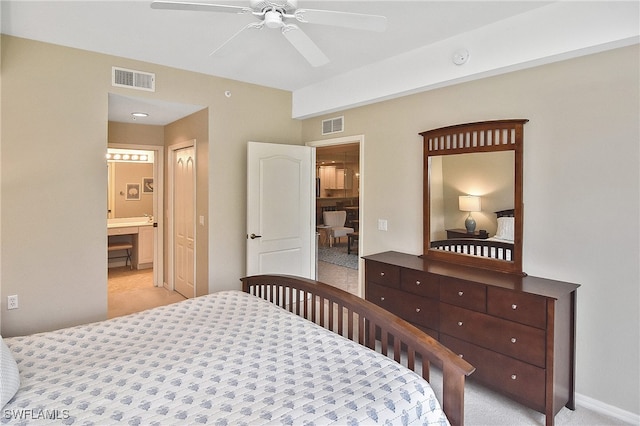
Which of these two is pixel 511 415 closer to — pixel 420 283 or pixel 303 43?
pixel 420 283

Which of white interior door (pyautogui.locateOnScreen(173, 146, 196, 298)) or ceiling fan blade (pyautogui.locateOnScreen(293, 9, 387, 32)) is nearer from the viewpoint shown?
ceiling fan blade (pyautogui.locateOnScreen(293, 9, 387, 32))

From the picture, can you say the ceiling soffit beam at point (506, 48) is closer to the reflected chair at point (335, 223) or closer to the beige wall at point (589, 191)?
the beige wall at point (589, 191)

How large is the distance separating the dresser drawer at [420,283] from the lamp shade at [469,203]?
0.67 metres

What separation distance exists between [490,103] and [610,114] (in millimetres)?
808

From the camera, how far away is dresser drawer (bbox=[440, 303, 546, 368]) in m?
2.25

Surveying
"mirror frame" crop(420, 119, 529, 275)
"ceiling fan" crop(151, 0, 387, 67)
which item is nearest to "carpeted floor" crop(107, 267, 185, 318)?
"mirror frame" crop(420, 119, 529, 275)

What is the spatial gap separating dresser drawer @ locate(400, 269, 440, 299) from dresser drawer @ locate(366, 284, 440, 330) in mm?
45

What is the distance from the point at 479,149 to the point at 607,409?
195cm

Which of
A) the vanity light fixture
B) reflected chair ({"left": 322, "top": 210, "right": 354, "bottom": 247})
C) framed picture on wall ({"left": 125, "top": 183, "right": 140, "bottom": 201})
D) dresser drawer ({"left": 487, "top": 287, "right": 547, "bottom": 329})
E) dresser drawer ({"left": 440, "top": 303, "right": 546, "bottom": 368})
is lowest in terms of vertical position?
dresser drawer ({"left": 440, "top": 303, "right": 546, "bottom": 368})

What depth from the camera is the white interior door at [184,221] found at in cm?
453

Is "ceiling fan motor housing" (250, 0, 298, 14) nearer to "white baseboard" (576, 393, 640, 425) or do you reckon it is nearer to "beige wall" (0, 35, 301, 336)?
"beige wall" (0, 35, 301, 336)

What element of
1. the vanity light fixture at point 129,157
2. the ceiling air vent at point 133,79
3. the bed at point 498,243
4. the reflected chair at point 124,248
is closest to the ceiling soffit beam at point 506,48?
the bed at point 498,243

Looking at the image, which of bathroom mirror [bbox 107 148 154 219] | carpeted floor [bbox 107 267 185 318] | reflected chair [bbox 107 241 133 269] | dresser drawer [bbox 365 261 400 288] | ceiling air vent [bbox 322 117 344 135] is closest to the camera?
dresser drawer [bbox 365 261 400 288]

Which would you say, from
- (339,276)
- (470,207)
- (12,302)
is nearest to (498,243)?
(470,207)
